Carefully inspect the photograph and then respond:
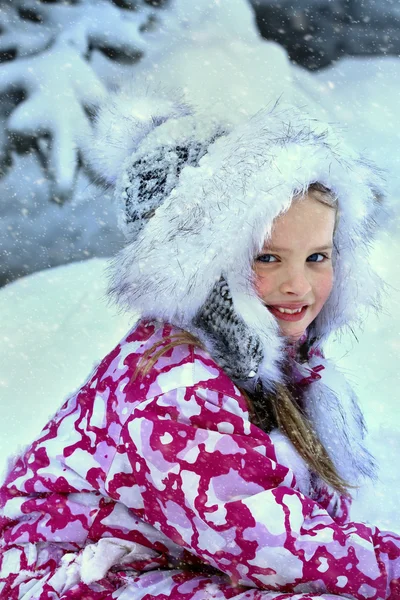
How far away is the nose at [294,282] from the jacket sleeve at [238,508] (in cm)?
23

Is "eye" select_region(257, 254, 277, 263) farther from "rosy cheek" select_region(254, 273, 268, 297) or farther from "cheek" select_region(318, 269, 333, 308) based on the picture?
"cheek" select_region(318, 269, 333, 308)

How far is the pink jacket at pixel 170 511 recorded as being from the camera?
92cm

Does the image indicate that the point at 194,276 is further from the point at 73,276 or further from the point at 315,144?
the point at 73,276

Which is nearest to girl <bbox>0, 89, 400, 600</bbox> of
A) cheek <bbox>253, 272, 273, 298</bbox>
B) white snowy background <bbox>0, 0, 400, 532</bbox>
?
cheek <bbox>253, 272, 273, 298</bbox>

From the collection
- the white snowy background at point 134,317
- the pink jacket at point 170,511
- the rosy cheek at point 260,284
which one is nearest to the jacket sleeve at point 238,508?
the pink jacket at point 170,511

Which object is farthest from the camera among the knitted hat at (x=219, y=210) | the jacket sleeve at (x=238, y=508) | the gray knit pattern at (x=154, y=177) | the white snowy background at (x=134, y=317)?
the white snowy background at (x=134, y=317)

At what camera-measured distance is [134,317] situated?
2.45 metres

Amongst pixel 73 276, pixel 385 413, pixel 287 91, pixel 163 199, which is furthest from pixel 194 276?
pixel 287 91

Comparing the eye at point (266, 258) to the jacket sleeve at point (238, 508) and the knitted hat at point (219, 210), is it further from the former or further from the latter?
the jacket sleeve at point (238, 508)

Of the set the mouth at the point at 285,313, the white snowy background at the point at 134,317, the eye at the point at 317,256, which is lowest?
the white snowy background at the point at 134,317

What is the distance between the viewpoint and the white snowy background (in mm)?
2387

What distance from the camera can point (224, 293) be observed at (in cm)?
110

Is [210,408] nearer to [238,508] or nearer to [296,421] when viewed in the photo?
[238,508]

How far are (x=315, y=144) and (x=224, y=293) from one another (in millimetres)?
305
